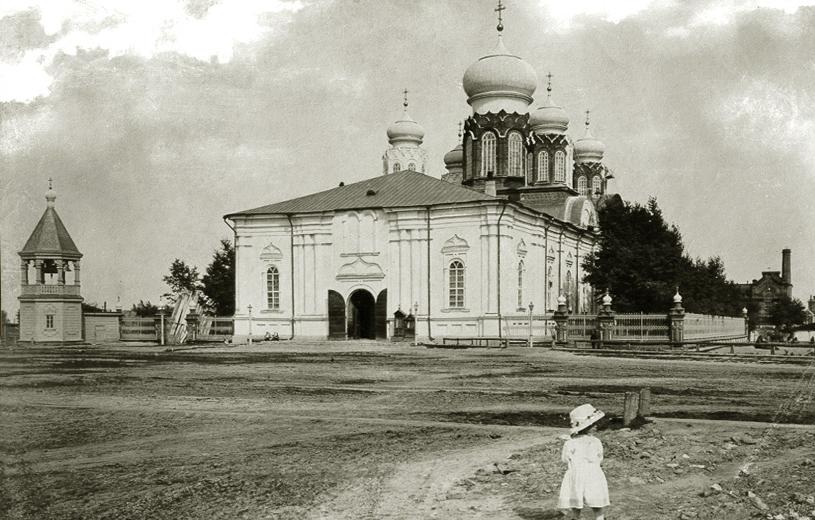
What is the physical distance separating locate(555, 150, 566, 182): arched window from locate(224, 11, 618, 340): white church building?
520 centimetres

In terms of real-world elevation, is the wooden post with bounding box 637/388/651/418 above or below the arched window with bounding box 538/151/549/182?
below

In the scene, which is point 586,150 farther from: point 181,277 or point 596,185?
point 181,277

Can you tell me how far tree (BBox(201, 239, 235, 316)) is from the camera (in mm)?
54156

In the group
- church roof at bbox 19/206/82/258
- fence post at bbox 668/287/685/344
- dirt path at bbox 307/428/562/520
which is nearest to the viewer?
dirt path at bbox 307/428/562/520

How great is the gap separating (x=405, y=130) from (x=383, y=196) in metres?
16.7

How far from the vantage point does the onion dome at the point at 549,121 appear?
165 ft

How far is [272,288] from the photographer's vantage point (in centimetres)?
3809

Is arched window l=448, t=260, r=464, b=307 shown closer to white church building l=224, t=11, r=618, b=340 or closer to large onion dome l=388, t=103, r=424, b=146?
white church building l=224, t=11, r=618, b=340

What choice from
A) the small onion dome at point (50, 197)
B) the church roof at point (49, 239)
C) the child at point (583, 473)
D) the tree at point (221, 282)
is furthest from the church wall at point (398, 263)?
the child at point (583, 473)

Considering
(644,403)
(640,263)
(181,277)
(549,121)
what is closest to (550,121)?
(549,121)

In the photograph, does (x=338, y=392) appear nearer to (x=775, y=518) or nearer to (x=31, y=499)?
(x=31, y=499)

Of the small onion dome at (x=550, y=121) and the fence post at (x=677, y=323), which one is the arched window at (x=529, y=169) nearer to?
the small onion dome at (x=550, y=121)

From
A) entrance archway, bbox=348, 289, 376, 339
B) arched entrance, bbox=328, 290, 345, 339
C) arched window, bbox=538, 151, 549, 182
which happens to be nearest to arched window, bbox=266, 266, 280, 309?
arched entrance, bbox=328, 290, 345, 339

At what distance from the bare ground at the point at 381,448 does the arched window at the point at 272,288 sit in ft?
74.4
